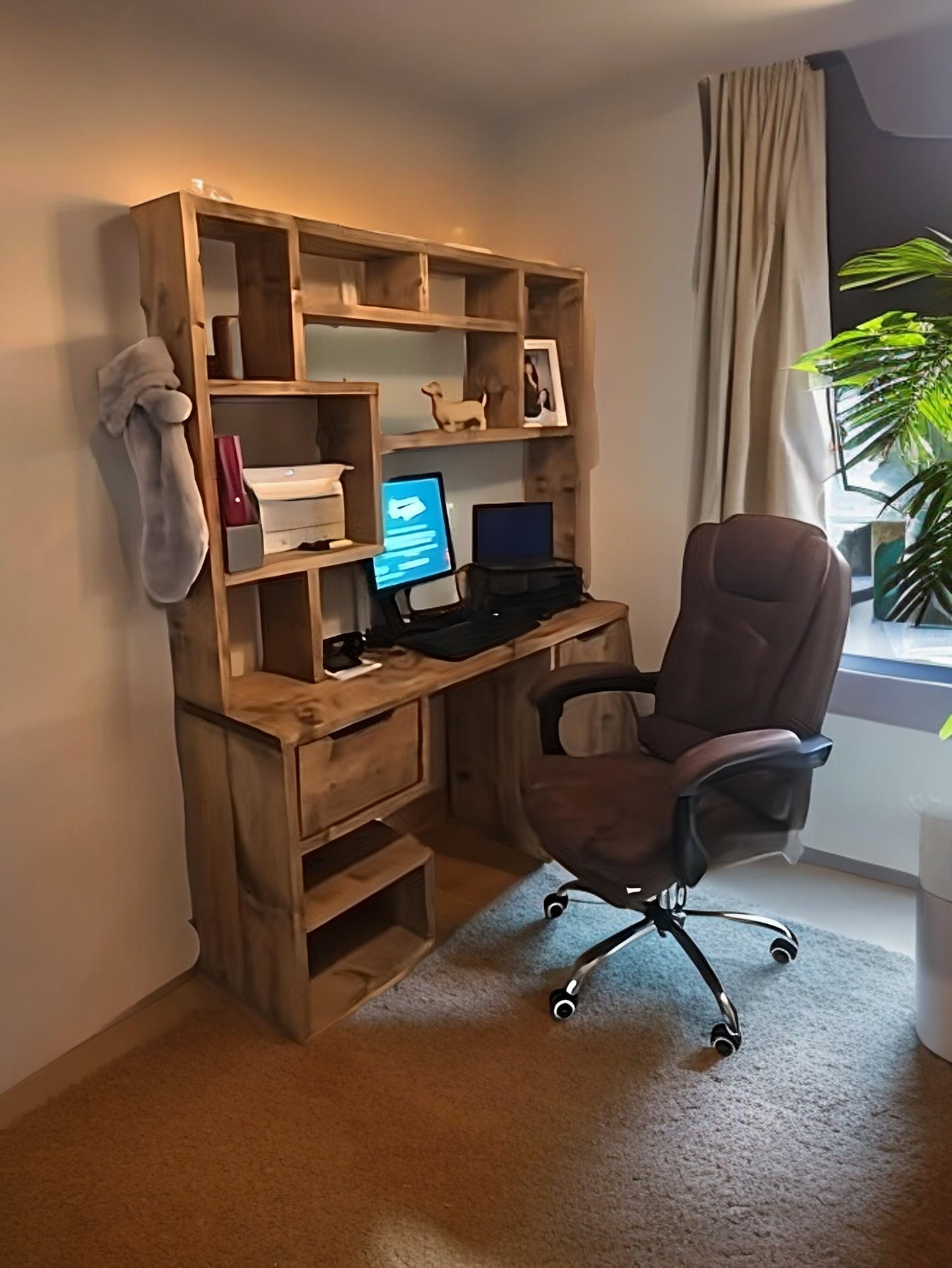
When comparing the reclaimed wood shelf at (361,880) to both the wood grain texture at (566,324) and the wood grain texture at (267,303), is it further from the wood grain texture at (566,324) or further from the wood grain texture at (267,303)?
the wood grain texture at (566,324)

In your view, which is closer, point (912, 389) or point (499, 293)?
point (912, 389)

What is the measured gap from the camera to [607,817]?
89.4 inches

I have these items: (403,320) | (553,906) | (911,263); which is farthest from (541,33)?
(553,906)

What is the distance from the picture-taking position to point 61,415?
6.65 feet

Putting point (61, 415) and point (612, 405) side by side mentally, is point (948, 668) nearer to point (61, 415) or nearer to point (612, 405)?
point (612, 405)

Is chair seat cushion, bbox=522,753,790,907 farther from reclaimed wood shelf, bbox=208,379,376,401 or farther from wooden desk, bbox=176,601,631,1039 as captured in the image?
reclaimed wood shelf, bbox=208,379,376,401

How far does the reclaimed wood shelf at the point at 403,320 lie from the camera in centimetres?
231

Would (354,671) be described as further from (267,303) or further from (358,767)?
(267,303)

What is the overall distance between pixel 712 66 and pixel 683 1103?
107 inches

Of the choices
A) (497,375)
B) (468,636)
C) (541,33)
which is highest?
(541,33)

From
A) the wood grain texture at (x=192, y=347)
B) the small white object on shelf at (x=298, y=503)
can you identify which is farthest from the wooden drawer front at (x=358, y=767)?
the small white object on shelf at (x=298, y=503)

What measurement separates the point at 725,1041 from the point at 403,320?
6.24 feet

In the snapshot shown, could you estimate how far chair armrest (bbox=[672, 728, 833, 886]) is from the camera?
2037 millimetres

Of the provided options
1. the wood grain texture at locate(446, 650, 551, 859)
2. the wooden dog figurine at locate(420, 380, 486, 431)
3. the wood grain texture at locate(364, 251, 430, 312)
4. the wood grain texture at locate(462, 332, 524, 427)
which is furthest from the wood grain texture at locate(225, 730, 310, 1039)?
the wood grain texture at locate(462, 332, 524, 427)
